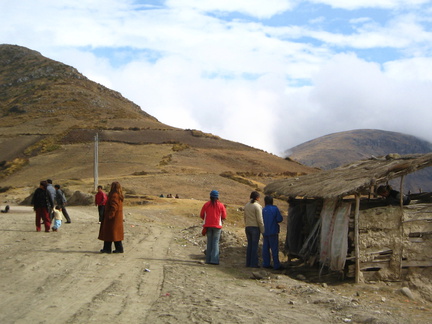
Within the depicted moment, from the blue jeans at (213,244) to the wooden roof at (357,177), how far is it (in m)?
2.32

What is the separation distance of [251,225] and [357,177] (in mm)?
2673

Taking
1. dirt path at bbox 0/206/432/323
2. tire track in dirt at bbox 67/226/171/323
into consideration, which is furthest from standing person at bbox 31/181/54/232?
tire track in dirt at bbox 67/226/171/323

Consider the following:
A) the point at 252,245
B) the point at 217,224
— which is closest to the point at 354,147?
the point at 252,245

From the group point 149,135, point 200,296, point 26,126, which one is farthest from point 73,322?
point 26,126

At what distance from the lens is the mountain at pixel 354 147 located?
14975 centimetres

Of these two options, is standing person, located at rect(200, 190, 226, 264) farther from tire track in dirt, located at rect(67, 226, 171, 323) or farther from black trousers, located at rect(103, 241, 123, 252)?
black trousers, located at rect(103, 241, 123, 252)

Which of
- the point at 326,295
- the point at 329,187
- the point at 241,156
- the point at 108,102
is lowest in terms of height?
the point at 326,295

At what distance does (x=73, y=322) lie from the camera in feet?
20.5

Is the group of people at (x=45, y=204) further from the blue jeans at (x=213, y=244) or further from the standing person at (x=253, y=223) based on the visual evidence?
the standing person at (x=253, y=223)

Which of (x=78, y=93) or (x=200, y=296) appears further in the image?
(x=78, y=93)

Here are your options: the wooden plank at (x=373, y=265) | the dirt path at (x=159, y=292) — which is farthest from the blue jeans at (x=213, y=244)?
the wooden plank at (x=373, y=265)

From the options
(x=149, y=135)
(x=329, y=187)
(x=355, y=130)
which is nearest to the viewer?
(x=329, y=187)

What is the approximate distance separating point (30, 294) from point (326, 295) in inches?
201

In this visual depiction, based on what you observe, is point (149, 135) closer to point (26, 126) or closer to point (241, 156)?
point (241, 156)
